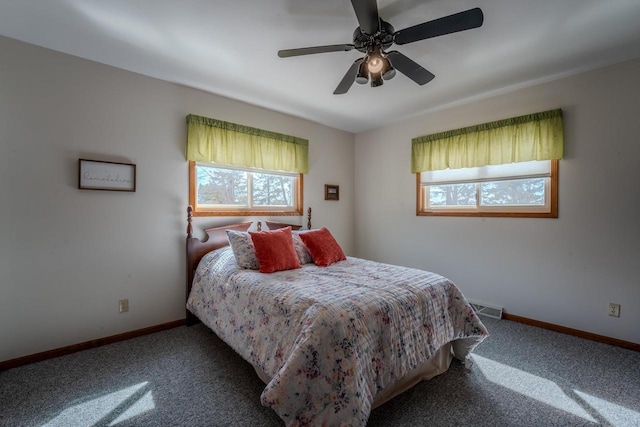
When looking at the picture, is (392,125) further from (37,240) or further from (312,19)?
(37,240)

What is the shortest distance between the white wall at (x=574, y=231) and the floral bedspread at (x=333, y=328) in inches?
55.5

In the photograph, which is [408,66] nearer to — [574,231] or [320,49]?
[320,49]

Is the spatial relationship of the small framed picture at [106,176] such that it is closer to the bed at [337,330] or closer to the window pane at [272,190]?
the bed at [337,330]

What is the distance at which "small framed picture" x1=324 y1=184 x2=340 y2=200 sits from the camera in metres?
4.24

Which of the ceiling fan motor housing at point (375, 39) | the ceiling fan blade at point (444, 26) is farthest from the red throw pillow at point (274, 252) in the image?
the ceiling fan blade at point (444, 26)

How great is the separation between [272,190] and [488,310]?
2.96 m

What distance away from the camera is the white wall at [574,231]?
2439 millimetres

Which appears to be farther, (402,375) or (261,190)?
(261,190)

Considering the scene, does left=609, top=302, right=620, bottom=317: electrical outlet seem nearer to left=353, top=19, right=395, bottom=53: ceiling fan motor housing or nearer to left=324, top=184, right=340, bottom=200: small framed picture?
left=353, top=19, right=395, bottom=53: ceiling fan motor housing

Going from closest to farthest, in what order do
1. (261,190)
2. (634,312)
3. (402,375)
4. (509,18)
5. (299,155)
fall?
(402,375)
(509,18)
(634,312)
(261,190)
(299,155)

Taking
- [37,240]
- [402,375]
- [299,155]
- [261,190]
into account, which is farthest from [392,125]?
[37,240]

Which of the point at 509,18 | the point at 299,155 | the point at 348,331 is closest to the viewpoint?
the point at 348,331

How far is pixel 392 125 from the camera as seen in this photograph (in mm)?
4129

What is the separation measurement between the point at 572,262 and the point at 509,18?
229cm
